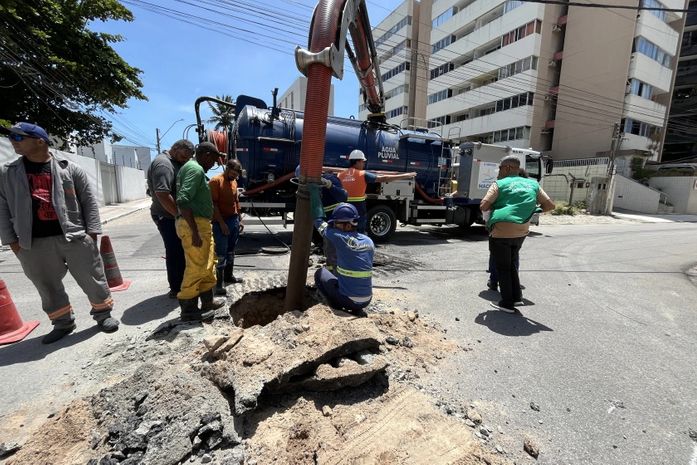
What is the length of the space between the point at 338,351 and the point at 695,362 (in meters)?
3.32

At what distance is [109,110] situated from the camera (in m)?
15.6

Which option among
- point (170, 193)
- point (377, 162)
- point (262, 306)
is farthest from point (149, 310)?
point (377, 162)

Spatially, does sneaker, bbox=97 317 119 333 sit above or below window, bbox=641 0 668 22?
below

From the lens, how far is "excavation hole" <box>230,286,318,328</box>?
365cm

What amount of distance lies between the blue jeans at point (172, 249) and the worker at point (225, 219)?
0.41 metres

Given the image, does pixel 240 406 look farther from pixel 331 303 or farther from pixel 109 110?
pixel 109 110

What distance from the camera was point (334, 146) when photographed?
312 inches

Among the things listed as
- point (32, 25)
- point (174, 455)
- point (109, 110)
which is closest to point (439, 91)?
point (109, 110)

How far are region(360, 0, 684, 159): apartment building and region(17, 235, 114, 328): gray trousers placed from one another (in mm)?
26394

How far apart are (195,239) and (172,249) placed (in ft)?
2.99

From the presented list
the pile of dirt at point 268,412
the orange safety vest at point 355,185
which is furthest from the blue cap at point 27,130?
the orange safety vest at point 355,185

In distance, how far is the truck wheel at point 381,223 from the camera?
8212 millimetres

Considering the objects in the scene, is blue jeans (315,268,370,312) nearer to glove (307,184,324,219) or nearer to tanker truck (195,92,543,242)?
glove (307,184,324,219)

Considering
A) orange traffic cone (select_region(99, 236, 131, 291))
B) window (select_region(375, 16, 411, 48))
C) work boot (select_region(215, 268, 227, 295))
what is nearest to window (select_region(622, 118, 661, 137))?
window (select_region(375, 16, 411, 48))
